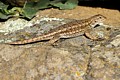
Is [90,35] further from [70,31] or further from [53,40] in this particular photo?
[53,40]

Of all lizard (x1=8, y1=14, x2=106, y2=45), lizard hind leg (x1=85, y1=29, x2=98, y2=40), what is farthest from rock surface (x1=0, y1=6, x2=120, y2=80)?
lizard (x1=8, y1=14, x2=106, y2=45)

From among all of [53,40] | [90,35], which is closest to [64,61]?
[53,40]

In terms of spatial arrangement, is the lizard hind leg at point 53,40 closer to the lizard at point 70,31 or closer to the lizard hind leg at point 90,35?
the lizard at point 70,31

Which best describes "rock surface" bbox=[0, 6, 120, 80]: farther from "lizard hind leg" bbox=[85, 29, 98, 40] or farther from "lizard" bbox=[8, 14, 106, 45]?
"lizard" bbox=[8, 14, 106, 45]

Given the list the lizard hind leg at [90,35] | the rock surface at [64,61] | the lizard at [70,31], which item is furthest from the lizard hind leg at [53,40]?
the lizard hind leg at [90,35]

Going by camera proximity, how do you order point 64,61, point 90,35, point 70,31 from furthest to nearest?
point 70,31, point 90,35, point 64,61

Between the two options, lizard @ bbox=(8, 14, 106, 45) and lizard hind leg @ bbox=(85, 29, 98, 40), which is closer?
lizard hind leg @ bbox=(85, 29, 98, 40)

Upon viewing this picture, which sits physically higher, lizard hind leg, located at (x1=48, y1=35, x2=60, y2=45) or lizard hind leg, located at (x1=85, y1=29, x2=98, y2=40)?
lizard hind leg, located at (x1=85, y1=29, x2=98, y2=40)

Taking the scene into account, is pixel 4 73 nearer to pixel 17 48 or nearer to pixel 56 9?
pixel 17 48
